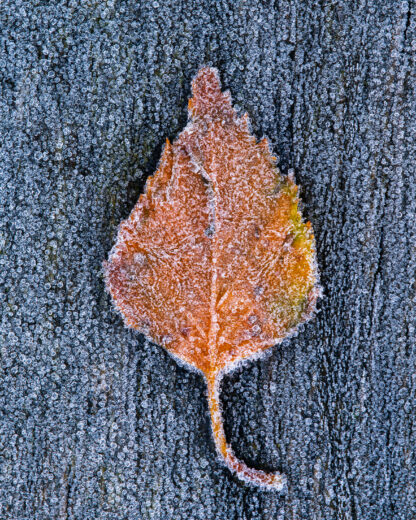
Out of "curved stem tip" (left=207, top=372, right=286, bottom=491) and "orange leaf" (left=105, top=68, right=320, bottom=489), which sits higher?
"orange leaf" (left=105, top=68, right=320, bottom=489)

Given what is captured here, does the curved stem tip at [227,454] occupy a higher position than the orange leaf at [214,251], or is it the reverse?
the orange leaf at [214,251]

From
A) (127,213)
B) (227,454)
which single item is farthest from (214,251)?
(227,454)

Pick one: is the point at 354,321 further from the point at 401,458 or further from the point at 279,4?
the point at 279,4

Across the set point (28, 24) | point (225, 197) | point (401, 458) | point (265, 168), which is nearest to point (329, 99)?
point (265, 168)
